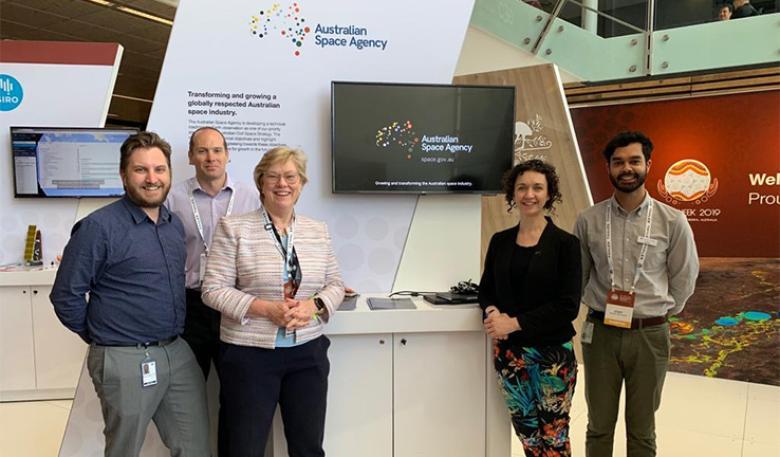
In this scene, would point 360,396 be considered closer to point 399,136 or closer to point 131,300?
point 131,300

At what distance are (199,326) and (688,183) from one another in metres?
4.66

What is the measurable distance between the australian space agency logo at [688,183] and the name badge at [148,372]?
4.86 meters

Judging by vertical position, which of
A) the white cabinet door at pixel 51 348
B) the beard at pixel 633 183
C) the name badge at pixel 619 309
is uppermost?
the beard at pixel 633 183

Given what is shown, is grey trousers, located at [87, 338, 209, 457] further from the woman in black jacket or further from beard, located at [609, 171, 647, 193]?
beard, located at [609, 171, 647, 193]

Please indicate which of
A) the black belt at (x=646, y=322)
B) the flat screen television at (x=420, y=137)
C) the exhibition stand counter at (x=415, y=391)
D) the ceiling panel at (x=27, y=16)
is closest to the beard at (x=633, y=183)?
the black belt at (x=646, y=322)

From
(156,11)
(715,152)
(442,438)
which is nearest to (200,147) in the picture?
(442,438)

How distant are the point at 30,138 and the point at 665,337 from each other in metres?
4.77

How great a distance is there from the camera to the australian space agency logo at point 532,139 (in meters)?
4.58

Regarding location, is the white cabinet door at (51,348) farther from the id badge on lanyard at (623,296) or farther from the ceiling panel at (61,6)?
the ceiling panel at (61,6)

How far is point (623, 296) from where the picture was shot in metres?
2.25

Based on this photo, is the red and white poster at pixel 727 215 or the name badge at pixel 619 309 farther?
the red and white poster at pixel 727 215

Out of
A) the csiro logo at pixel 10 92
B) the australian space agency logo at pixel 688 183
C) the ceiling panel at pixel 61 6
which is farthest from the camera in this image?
the ceiling panel at pixel 61 6

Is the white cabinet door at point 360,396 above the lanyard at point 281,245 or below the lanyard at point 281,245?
below

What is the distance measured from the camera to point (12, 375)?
408cm
